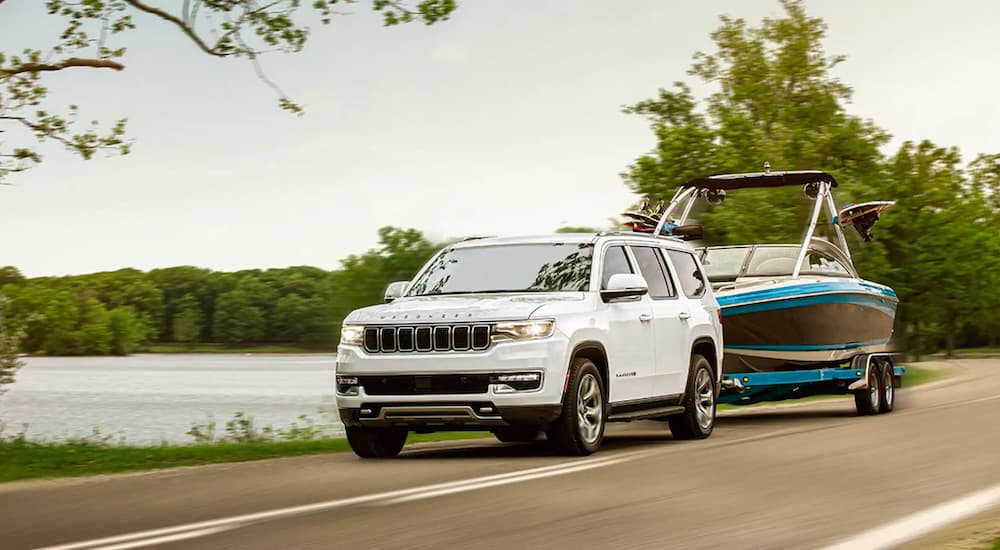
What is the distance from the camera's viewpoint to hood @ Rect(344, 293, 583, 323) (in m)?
12.6

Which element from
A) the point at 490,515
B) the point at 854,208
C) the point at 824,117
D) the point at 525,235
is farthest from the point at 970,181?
the point at 490,515

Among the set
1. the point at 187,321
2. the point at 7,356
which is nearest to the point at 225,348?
the point at 187,321

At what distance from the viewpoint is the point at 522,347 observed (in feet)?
40.9

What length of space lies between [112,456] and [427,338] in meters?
3.09

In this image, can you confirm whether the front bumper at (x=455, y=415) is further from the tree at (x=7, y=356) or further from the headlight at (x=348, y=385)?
the tree at (x=7, y=356)

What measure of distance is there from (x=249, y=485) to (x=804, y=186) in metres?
12.6

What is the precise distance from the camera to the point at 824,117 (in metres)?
60.5

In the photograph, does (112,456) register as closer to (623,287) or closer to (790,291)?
(623,287)

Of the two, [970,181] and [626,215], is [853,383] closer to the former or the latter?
[626,215]

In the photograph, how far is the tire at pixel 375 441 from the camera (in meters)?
13.2

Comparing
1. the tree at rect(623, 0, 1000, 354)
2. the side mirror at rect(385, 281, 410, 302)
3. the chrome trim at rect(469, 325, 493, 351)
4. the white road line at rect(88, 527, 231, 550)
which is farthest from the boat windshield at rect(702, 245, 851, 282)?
the tree at rect(623, 0, 1000, 354)

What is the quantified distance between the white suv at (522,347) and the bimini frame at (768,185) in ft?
18.9

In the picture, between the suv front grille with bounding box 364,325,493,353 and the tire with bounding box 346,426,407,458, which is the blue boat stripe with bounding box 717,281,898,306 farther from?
the suv front grille with bounding box 364,325,493,353

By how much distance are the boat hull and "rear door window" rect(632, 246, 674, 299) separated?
3.61m
